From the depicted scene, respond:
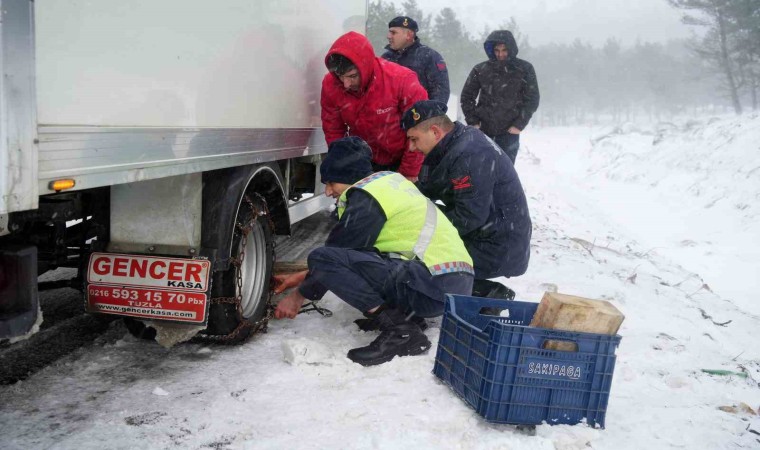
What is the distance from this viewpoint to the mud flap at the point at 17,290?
219 cm

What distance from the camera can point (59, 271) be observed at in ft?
16.9

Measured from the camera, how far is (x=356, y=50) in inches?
179

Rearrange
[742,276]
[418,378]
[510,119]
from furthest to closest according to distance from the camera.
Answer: [742,276] < [510,119] < [418,378]

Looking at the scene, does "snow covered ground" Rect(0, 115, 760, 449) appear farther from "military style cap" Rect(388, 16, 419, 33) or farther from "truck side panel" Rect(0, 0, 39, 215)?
"military style cap" Rect(388, 16, 419, 33)

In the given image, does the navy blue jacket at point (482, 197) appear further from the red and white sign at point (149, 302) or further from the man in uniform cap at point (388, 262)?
the red and white sign at point (149, 302)

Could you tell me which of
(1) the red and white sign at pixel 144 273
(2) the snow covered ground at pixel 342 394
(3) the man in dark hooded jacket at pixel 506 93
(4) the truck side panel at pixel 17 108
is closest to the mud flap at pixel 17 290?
(4) the truck side panel at pixel 17 108

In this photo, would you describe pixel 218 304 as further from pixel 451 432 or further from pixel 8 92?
pixel 8 92

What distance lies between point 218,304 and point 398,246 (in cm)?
110

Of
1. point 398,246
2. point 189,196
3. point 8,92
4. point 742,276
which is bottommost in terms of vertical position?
point 742,276

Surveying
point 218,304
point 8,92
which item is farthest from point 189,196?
point 8,92

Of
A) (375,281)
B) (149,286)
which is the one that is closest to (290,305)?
(375,281)

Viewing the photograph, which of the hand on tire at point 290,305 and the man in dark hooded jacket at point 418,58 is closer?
the hand on tire at point 290,305

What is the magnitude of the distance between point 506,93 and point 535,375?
4906mm

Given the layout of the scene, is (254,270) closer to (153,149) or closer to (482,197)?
(482,197)
